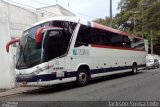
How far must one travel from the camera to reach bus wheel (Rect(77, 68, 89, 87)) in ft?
56.7

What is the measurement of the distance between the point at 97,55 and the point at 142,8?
44.5 m

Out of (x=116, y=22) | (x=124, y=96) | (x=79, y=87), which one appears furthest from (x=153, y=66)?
(x=116, y=22)

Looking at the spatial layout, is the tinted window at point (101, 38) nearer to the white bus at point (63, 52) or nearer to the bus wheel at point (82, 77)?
the white bus at point (63, 52)

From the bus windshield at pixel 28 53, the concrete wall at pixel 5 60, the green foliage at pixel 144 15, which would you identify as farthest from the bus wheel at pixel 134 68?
the green foliage at pixel 144 15

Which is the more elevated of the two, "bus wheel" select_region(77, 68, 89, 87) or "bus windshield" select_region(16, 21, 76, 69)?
"bus windshield" select_region(16, 21, 76, 69)

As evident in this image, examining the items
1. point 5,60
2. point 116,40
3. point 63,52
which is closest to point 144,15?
point 116,40

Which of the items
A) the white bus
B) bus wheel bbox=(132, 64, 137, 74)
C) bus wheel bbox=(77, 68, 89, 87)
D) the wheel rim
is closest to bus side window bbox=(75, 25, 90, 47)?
the white bus

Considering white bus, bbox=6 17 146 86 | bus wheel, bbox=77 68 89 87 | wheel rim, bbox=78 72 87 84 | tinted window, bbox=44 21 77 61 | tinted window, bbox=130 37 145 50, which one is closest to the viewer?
white bus, bbox=6 17 146 86

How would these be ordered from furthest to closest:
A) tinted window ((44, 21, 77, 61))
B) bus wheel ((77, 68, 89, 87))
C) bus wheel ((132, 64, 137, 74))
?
bus wheel ((132, 64, 137, 74))
bus wheel ((77, 68, 89, 87))
tinted window ((44, 21, 77, 61))

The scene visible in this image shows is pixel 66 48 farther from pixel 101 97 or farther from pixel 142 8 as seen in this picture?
pixel 142 8

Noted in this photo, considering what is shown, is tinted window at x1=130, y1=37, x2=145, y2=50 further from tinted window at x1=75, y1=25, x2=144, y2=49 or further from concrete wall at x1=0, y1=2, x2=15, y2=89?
concrete wall at x1=0, y1=2, x2=15, y2=89

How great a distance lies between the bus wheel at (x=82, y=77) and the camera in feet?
56.7

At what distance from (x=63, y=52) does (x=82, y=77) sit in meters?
2.15

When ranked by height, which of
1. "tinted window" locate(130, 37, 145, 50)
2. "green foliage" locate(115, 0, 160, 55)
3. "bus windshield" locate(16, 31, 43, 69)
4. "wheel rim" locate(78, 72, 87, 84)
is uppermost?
"green foliage" locate(115, 0, 160, 55)
